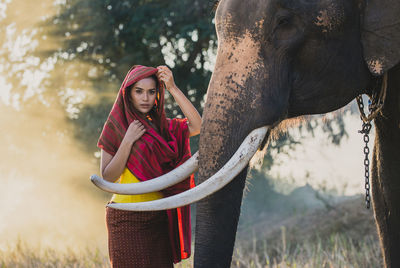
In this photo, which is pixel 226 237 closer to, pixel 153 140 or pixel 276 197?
pixel 153 140

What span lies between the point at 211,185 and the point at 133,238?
0.91m

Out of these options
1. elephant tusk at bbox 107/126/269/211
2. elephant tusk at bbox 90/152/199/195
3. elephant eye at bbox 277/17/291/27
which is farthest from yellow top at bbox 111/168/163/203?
elephant eye at bbox 277/17/291/27

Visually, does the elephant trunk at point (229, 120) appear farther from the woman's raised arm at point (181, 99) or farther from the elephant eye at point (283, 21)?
the woman's raised arm at point (181, 99)

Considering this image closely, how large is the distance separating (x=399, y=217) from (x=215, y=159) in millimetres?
1463

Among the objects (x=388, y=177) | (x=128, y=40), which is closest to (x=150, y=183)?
(x=388, y=177)

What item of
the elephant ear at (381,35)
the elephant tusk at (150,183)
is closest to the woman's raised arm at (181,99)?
the elephant tusk at (150,183)

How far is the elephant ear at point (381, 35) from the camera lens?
2.41 metres

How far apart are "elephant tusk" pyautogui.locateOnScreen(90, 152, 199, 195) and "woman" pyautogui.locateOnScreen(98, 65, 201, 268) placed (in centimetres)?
30

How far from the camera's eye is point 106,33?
11391 mm

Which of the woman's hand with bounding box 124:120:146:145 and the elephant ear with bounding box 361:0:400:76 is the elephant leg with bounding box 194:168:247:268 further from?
the elephant ear with bounding box 361:0:400:76

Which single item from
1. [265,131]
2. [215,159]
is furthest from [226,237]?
[265,131]

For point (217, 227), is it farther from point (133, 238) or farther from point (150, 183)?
point (133, 238)

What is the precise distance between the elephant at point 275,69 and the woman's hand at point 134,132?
0.60m

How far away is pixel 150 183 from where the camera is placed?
8.04ft
